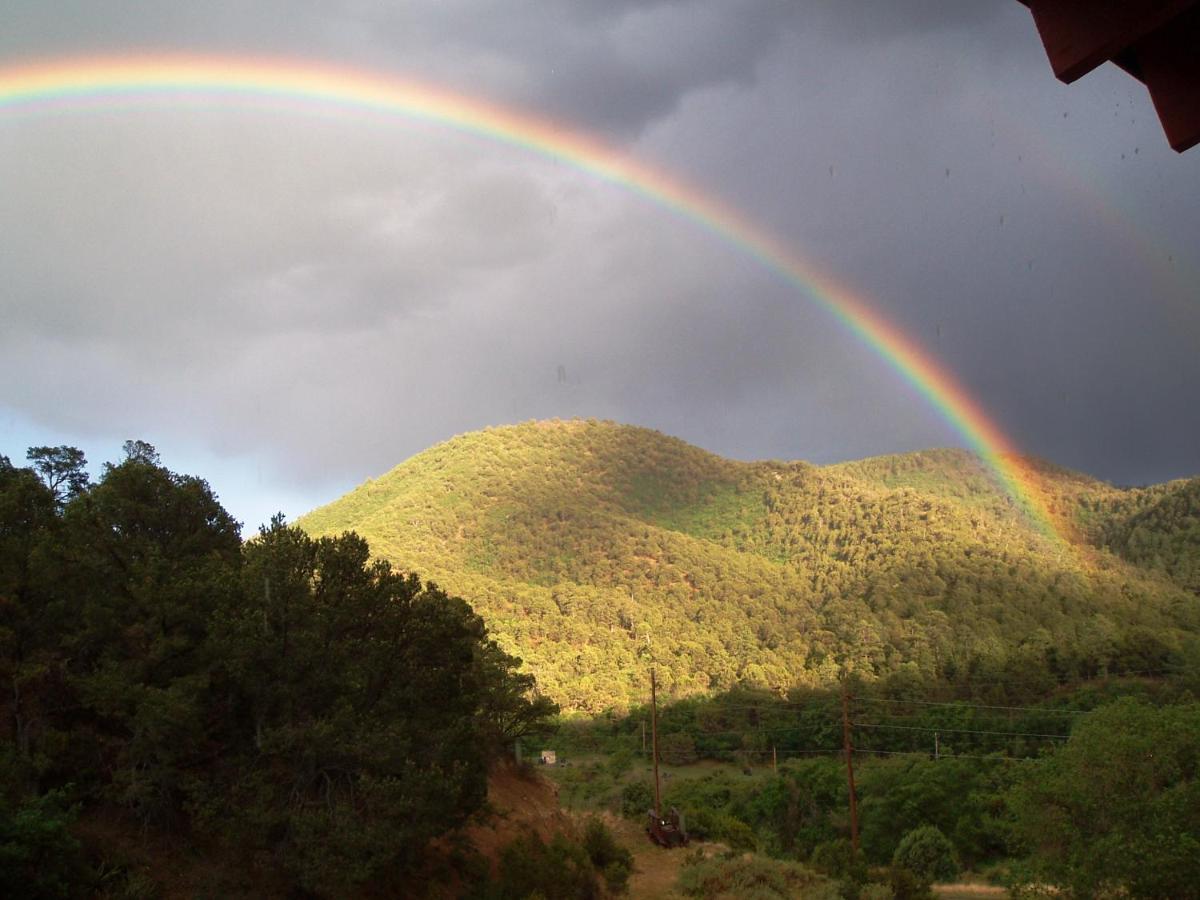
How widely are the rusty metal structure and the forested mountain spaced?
92910 mm

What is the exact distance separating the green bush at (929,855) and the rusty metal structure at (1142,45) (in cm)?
4710

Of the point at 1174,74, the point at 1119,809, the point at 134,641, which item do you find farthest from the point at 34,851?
the point at 1119,809

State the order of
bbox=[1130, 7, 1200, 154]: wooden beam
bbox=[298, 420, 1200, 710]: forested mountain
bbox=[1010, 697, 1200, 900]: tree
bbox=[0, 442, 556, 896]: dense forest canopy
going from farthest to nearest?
bbox=[298, 420, 1200, 710]: forested mountain, bbox=[1010, 697, 1200, 900]: tree, bbox=[0, 442, 556, 896]: dense forest canopy, bbox=[1130, 7, 1200, 154]: wooden beam

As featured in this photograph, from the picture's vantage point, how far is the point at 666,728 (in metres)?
80.9

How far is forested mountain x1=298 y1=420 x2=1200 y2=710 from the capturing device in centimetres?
9956

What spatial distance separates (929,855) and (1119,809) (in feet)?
64.3

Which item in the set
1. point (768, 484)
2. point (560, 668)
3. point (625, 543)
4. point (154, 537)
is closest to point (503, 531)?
point (625, 543)

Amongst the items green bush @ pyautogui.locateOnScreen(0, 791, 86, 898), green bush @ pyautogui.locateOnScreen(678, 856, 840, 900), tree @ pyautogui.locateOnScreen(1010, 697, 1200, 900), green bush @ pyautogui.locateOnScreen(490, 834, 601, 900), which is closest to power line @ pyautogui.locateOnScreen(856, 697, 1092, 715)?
tree @ pyautogui.locateOnScreen(1010, 697, 1200, 900)

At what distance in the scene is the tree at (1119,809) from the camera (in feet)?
79.6

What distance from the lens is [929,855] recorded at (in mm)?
43875

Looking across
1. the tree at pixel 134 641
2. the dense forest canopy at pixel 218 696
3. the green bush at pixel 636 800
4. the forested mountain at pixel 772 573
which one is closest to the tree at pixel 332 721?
the dense forest canopy at pixel 218 696

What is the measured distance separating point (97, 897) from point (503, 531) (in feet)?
440

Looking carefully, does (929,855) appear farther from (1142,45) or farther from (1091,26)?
(1091,26)

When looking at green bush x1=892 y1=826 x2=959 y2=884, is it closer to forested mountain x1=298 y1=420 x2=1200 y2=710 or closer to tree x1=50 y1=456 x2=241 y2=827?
tree x1=50 y1=456 x2=241 y2=827
